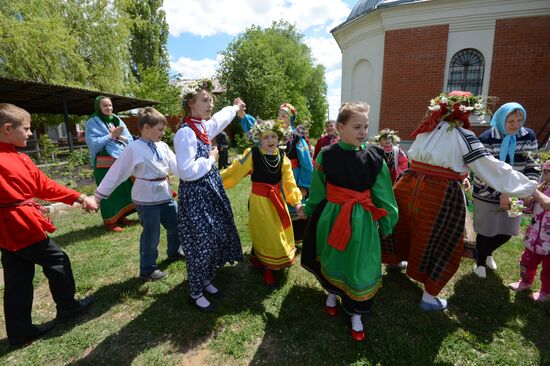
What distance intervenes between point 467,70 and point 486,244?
906 centimetres

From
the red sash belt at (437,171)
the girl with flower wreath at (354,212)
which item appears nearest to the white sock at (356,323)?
the girl with flower wreath at (354,212)

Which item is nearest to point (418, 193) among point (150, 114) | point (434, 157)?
point (434, 157)

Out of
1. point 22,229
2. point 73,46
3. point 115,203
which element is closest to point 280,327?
point 22,229

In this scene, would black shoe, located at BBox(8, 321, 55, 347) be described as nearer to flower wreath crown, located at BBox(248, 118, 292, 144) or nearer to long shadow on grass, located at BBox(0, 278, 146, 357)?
long shadow on grass, located at BBox(0, 278, 146, 357)

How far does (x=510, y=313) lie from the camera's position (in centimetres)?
300

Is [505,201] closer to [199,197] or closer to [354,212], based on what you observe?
[354,212]

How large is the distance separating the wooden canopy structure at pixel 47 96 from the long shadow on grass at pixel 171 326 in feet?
28.6

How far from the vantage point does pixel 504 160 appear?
3396 millimetres

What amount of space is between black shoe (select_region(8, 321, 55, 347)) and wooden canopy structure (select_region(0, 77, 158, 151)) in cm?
826

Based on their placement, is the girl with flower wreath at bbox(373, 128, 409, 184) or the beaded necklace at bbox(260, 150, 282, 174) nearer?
the beaded necklace at bbox(260, 150, 282, 174)

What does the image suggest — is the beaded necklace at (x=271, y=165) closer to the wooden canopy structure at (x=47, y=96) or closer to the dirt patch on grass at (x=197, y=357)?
the dirt patch on grass at (x=197, y=357)

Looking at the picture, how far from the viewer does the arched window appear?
1015 cm

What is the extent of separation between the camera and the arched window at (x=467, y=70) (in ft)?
33.3

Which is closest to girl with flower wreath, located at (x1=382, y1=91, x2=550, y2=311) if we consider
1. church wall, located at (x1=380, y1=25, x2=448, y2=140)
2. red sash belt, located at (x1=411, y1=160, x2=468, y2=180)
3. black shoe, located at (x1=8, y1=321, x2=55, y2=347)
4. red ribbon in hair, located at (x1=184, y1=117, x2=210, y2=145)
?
red sash belt, located at (x1=411, y1=160, x2=468, y2=180)
